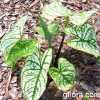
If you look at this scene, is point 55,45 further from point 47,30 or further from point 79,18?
point 79,18

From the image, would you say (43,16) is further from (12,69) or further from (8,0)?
(8,0)

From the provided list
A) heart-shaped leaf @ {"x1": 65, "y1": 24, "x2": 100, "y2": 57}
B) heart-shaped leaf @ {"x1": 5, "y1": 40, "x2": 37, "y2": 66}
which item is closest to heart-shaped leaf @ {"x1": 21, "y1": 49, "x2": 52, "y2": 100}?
heart-shaped leaf @ {"x1": 5, "y1": 40, "x2": 37, "y2": 66}

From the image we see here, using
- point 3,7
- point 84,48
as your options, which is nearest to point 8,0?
point 3,7

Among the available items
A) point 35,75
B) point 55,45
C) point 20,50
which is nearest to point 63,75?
point 35,75

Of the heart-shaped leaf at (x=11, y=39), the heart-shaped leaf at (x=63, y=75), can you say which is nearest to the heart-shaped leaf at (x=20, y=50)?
the heart-shaped leaf at (x=11, y=39)

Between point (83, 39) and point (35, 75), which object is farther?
point (83, 39)

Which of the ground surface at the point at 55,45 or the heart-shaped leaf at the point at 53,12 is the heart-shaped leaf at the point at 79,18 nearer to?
the heart-shaped leaf at the point at 53,12

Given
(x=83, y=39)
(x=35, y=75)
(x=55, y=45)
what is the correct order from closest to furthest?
1. (x=35, y=75)
2. (x=83, y=39)
3. (x=55, y=45)

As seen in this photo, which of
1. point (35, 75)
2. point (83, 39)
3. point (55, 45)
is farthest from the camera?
point (55, 45)
